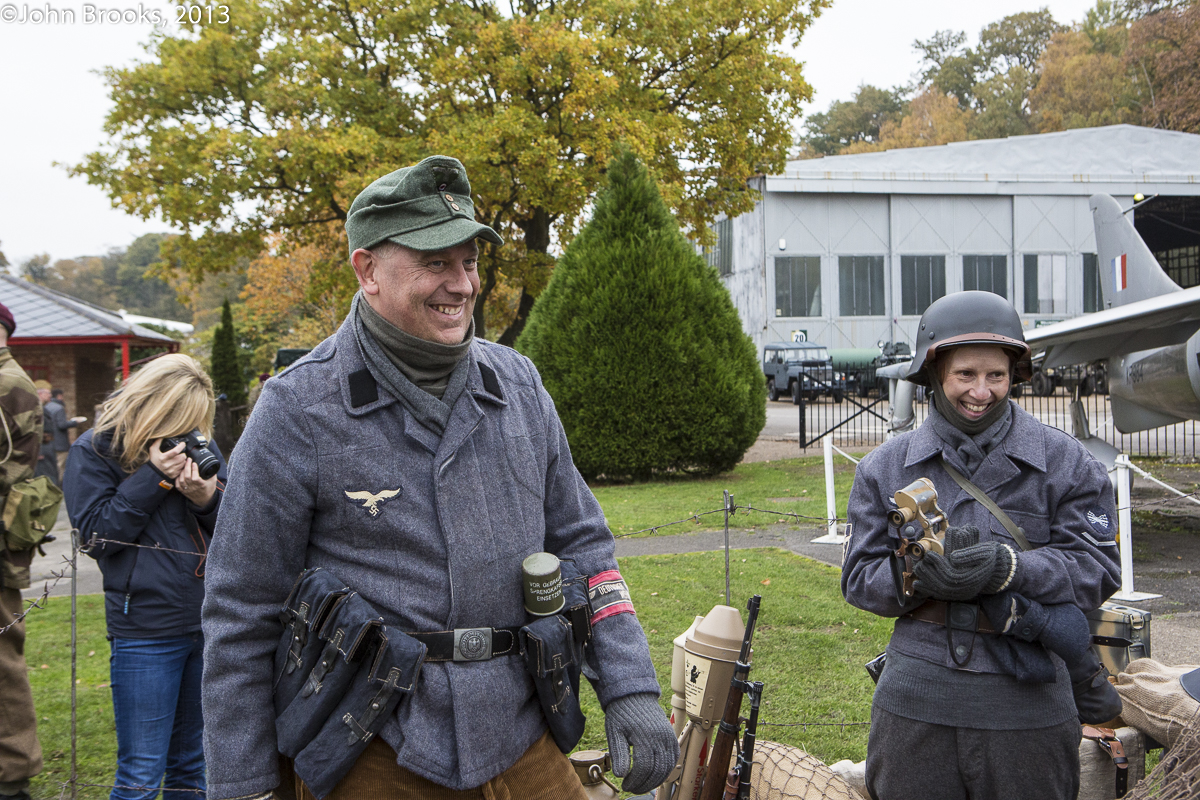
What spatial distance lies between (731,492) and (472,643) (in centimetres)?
1096

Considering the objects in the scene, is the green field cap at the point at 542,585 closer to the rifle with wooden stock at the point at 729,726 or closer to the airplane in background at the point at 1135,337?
the rifle with wooden stock at the point at 729,726

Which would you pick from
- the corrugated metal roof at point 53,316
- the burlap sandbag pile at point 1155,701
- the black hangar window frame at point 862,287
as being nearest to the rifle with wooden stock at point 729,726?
the burlap sandbag pile at point 1155,701

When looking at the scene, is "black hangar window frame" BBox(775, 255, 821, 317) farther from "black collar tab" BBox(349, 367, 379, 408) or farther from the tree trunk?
"black collar tab" BBox(349, 367, 379, 408)

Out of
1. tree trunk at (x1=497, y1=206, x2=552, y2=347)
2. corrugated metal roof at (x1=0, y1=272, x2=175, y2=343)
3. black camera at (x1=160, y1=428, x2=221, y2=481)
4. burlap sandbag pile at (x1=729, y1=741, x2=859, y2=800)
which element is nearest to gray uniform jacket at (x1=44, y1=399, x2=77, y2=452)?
corrugated metal roof at (x1=0, y1=272, x2=175, y2=343)

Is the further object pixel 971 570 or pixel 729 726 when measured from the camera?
pixel 729 726

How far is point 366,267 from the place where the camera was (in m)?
2.21

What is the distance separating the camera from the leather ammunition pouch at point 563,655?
2.12 metres

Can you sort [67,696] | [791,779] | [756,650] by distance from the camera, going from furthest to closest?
[756,650] → [67,696] → [791,779]

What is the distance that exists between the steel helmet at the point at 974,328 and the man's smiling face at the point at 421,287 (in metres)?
1.49

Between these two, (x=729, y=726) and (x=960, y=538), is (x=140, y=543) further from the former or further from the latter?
(x=960, y=538)

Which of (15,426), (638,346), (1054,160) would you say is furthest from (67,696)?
(1054,160)

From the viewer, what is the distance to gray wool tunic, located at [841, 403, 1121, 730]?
102 inches

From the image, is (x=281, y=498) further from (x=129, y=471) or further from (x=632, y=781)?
(x=129, y=471)

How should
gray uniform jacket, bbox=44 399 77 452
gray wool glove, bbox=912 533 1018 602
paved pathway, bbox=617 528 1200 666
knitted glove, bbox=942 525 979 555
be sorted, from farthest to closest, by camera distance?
→ gray uniform jacket, bbox=44 399 77 452, paved pathway, bbox=617 528 1200 666, knitted glove, bbox=942 525 979 555, gray wool glove, bbox=912 533 1018 602
